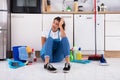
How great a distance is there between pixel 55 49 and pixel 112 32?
1287 mm

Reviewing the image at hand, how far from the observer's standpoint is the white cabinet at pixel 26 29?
4148 mm

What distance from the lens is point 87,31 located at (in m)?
4.23

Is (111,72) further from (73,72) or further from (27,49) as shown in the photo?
(27,49)

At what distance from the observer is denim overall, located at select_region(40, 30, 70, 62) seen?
3162 mm

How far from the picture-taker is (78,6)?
15.6 ft

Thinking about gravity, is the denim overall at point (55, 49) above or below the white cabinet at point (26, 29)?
below

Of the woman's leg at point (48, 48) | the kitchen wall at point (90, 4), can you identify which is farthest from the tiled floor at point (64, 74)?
the kitchen wall at point (90, 4)

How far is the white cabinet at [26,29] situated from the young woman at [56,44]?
0.79m

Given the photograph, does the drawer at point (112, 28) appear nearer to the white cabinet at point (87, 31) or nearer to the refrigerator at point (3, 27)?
the white cabinet at point (87, 31)

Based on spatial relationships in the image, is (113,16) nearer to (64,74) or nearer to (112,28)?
(112,28)

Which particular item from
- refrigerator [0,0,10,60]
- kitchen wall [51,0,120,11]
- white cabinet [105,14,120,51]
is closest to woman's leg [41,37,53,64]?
refrigerator [0,0,10,60]

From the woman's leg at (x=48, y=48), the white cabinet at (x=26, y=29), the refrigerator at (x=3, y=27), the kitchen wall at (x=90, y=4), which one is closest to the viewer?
the woman's leg at (x=48, y=48)

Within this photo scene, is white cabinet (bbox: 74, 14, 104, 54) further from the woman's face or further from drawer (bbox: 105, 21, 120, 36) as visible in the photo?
the woman's face

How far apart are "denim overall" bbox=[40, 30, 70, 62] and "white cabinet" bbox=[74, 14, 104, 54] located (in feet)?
2.70
